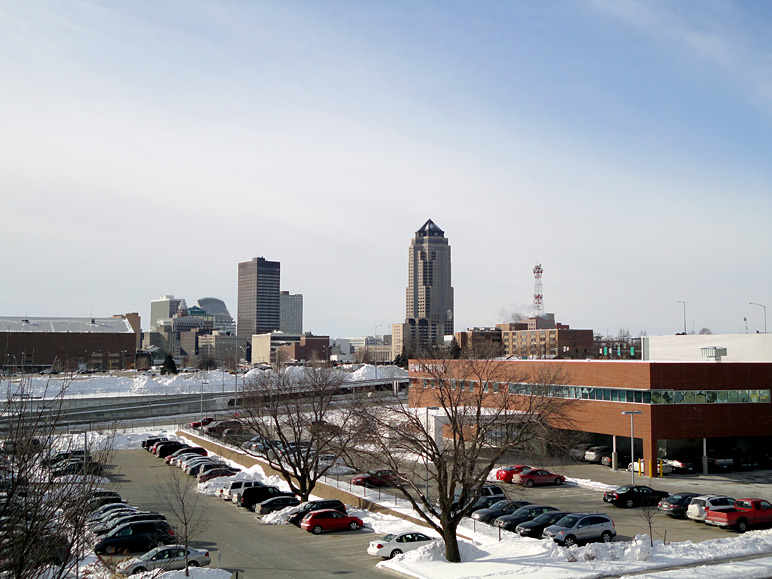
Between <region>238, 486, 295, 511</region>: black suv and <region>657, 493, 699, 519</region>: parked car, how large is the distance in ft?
59.5

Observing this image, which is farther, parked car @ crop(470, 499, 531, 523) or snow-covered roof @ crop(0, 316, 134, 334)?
snow-covered roof @ crop(0, 316, 134, 334)

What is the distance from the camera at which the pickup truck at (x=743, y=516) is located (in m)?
30.1

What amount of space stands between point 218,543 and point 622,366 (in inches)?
1167

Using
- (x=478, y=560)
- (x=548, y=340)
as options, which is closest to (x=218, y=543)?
(x=478, y=560)

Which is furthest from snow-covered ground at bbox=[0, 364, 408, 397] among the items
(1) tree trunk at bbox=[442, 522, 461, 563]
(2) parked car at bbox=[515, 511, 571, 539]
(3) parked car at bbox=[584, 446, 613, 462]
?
(1) tree trunk at bbox=[442, 522, 461, 563]

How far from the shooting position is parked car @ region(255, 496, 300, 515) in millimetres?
34719

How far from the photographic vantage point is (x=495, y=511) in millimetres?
31875

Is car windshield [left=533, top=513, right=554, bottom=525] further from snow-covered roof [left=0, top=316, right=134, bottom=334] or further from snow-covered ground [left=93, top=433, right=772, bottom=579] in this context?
snow-covered roof [left=0, top=316, right=134, bottom=334]

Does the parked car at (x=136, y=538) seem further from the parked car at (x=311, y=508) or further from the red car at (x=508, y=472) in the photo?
the red car at (x=508, y=472)

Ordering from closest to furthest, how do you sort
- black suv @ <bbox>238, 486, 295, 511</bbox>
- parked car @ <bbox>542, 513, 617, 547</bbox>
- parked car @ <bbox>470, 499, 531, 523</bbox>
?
parked car @ <bbox>542, 513, 617, 547</bbox>, parked car @ <bbox>470, 499, 531, 523</bbox>, black suv @ <bbox>238, 486, 295, 511</bbox>

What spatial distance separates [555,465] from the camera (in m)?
50.0

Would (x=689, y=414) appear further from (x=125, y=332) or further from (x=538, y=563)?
(x=125, y=332)

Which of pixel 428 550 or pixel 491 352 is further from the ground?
pixel 491 352

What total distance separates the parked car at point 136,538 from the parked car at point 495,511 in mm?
13351
